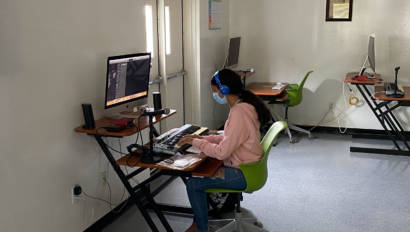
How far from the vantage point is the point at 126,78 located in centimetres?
321

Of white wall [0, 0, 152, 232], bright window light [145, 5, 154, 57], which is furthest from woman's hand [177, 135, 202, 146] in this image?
bright window light [145, 5, 154, 57]

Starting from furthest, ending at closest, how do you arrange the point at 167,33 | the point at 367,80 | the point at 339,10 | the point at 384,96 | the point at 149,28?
the point at 339,10
the point at 367,80
the point at 384,96
the point at 167,33
the point at 149,28

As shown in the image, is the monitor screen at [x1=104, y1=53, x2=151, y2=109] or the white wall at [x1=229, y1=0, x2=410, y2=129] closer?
the monitor screen at [x1=104, y1=53, x2=151, y2=109]

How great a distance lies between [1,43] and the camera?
7.77ft

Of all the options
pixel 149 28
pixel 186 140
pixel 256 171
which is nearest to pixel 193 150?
pixel 186 140

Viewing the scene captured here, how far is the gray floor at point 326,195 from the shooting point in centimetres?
348

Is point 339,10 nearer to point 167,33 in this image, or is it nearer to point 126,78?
point 167,33

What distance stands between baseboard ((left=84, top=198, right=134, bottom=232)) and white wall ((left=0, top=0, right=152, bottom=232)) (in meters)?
0.06

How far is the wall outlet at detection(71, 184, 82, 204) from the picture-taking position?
10.0 feet

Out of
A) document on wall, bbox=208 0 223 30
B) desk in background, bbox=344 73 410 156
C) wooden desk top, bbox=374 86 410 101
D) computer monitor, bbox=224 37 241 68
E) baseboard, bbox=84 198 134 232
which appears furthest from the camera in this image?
computer monitor, bbox=224 37 241 68

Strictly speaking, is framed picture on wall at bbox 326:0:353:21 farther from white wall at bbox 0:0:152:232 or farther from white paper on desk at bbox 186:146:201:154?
white paper on desk at bbox 186:146:201:154

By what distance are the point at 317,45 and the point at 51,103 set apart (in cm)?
423

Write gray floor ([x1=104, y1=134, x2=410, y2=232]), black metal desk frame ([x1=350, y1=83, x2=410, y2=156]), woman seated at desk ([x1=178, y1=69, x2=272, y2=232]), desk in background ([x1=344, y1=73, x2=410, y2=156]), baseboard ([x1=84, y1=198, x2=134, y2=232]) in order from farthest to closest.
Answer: black metal desk frame ([x1=350, y1=83, x2=410, y2=156]), desk in background ([x1=344, y1=73, x2=410, y2=156]), gray floor ([x1=104, y1=134, x2=410, y2=232]), baseboard ([x1=84, y1=198, x2=134, y2=232]), woman seated at desk ([x1=178, y1=69, x2=272, y2=232])

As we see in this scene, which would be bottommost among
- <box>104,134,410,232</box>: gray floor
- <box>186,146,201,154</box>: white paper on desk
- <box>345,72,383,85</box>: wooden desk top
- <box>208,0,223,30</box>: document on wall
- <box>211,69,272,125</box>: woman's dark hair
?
<box>104,134,410,232</box>: gray floor
